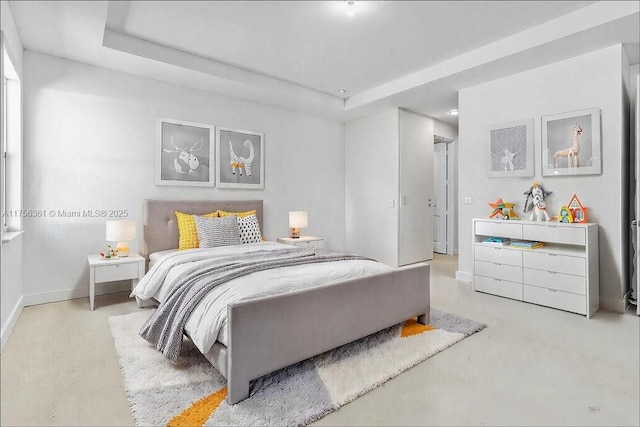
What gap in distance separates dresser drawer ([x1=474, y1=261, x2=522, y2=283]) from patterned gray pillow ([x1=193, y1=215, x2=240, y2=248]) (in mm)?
2733

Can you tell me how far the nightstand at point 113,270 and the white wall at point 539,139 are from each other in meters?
3.75

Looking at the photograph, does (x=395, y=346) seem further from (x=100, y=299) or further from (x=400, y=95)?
(x=400, y=95)

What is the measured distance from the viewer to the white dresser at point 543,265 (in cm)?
311

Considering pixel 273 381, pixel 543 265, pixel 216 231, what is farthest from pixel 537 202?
pixel 216 231

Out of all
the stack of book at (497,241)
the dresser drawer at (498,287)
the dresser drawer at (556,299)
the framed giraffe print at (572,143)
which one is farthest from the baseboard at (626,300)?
the framed giraffe print at (572,143)

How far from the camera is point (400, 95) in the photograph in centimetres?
460

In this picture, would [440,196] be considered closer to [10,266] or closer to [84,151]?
[84,151]

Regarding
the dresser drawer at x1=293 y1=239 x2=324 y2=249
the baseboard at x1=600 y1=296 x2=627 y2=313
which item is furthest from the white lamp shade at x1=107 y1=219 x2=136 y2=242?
the baseboard at x1=600 y1=296 x2=627 y2=313

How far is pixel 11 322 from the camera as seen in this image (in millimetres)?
2711

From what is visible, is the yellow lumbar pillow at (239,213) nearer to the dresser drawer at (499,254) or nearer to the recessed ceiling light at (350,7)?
the recessed ceiling light at (350,7)

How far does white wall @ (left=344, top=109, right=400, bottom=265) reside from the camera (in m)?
5.32

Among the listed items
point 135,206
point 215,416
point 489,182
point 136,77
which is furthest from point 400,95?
point 215,416

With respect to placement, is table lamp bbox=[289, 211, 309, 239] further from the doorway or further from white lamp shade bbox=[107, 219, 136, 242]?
the doorway

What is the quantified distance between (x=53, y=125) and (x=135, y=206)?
1.09 metres
